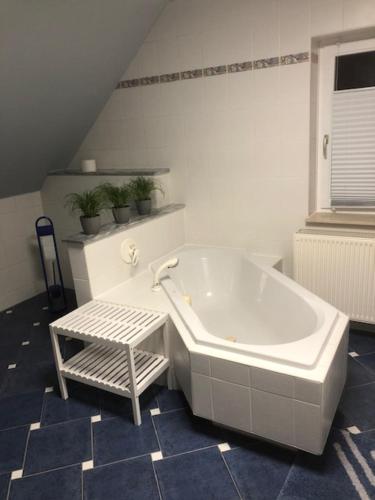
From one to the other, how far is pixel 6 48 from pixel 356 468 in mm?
2663

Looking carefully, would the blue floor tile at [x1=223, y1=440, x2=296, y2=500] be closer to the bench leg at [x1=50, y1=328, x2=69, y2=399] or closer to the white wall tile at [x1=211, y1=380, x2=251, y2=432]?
the white wall tile at [x1=211, y1=380, x2=251, y2=432]

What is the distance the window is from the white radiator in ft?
1.20

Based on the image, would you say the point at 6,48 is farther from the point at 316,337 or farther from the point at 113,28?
the point at 316,337

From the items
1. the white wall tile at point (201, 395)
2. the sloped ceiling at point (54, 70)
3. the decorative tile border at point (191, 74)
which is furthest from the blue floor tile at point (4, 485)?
the decorative tile border at point (191, 74)

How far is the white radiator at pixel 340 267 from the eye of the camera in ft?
8.43

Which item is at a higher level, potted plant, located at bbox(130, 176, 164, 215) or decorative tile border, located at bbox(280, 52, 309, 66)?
decorative tile border, located at bbox(280, 52, 309, 66)

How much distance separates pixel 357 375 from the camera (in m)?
2.35

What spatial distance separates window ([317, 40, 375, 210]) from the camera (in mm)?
2625

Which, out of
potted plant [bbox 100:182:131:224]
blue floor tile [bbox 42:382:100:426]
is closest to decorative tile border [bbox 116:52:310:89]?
potted plant [bbox 100:182:131:224]

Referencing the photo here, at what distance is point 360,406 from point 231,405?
2.52ft

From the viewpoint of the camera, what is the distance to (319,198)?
3.02 meters

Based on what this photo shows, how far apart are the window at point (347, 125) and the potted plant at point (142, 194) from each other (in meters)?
1.28

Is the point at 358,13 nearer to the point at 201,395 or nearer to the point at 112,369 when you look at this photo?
the point at 201,395

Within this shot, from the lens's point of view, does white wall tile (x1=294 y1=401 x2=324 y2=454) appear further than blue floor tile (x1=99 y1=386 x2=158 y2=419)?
No
